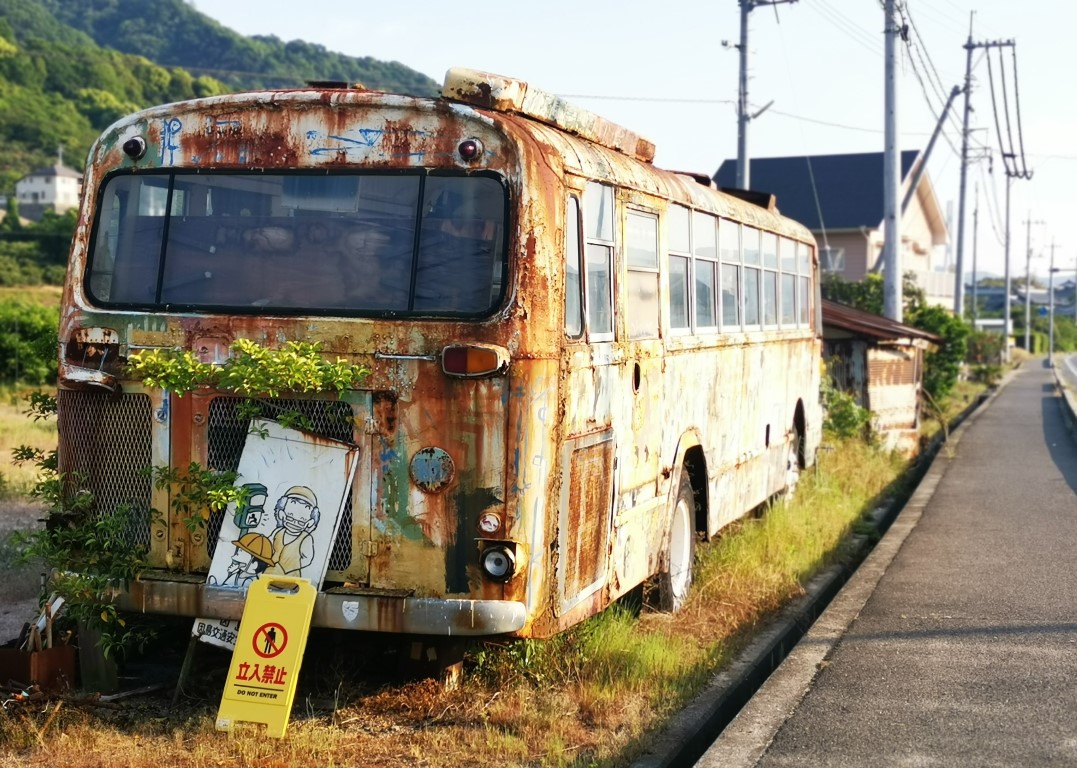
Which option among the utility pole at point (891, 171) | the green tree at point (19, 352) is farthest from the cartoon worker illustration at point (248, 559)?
the green tree at point (19, 352)

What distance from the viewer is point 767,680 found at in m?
6.88

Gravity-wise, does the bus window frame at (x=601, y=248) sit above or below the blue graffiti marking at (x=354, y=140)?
below

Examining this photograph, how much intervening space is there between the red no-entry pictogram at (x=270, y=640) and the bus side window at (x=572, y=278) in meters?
1.89

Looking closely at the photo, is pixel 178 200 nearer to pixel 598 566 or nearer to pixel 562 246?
pixel 562 246

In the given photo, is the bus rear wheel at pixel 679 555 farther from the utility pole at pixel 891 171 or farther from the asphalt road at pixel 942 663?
the utility pole at pixel 891 171

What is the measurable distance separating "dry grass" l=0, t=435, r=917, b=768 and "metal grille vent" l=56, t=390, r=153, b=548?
0.97 metres

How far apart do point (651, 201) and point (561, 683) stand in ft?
9.27

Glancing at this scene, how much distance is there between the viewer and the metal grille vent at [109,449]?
6.45 meters

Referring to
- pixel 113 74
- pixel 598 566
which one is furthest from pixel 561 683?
pixel 113 74

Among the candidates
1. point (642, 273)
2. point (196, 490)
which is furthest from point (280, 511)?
point (642, 273)

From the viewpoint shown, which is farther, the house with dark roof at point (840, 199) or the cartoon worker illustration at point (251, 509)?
the house with dark roof at point (840, 199)

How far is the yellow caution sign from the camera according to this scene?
580cm

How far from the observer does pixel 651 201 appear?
25.6 feet

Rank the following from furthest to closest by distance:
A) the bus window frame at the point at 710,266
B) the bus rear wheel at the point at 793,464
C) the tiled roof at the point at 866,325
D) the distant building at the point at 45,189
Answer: the distant building at the point at 45,189, the tiled roof at the point at 866,325, the bus rear wheel at the point at 793,464, the bus window frame at the point at 710,266
